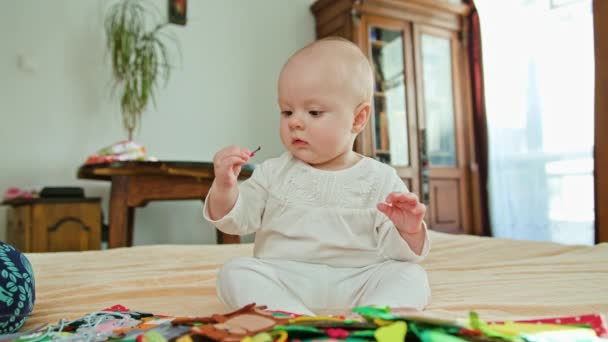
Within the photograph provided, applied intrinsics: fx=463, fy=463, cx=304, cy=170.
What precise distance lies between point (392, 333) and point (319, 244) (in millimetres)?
382

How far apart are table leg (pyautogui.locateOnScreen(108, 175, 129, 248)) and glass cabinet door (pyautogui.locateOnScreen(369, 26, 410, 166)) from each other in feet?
5.64

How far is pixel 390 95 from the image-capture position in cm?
319

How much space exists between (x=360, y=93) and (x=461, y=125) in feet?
9.38

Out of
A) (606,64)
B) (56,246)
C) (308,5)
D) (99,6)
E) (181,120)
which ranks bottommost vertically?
(56,246)

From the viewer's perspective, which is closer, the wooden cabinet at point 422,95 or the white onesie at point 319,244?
the white onesie at point 319,244

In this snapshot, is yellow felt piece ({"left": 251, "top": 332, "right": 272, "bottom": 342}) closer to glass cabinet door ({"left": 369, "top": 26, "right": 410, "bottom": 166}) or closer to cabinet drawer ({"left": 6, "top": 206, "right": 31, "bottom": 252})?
cabinet drawer ({"left": 6, "top": 206, "right": 31, "bottom": 252})

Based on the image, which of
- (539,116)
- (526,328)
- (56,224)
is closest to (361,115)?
(526,328)

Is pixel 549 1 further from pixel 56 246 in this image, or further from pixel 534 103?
pixel 56 246

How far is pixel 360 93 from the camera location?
84 centimetres

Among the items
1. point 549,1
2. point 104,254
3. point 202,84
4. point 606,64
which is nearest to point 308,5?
point 202,84

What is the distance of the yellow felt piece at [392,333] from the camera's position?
39 centimetres

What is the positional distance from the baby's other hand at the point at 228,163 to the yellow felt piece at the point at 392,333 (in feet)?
1.25

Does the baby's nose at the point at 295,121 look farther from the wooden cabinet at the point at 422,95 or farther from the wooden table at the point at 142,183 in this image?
the wooden cabinet at the point at 422,95

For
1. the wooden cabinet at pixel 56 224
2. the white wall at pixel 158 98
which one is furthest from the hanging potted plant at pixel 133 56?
the wooden cabinet at pixel 56 224
